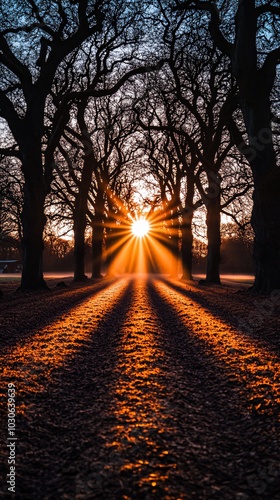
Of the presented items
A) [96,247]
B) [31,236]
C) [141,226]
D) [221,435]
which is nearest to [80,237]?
[96,247]

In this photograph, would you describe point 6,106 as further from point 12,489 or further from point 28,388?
point 12,489

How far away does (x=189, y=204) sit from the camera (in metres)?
24.5

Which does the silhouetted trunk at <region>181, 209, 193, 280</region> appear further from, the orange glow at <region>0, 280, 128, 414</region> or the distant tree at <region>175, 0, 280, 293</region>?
the orange glow at <region>0, 280, 128, 414</region>

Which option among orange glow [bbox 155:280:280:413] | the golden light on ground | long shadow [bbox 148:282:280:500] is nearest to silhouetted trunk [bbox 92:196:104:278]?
the golden light on ground

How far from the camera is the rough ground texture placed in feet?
5.73

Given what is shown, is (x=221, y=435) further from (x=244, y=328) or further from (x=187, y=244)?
(x=187, y=244)

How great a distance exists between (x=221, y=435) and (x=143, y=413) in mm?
558

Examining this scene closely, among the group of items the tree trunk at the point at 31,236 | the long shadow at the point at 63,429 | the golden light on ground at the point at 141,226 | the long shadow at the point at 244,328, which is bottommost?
the long shadow at the point at 63,429

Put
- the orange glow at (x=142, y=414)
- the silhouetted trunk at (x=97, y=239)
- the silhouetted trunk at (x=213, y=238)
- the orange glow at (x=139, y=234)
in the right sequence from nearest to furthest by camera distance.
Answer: the orange glow at (x=142, y=414), the silhouetted trunk at (x=213, y=238), the silhouetted trunk at (x=97, y=239), the orange glow at (x=139, y=234)

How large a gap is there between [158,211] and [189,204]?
1047 centimetres

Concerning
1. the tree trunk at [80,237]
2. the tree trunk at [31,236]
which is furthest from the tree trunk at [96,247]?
the tree trunk at [31,236]

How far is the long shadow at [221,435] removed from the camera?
174 cm

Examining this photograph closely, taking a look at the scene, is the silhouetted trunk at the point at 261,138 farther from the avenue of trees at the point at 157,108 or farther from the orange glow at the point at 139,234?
the orange glow at the point at 139,234

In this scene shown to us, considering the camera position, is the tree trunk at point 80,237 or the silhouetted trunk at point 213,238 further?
the tree trunk at point 80,237
